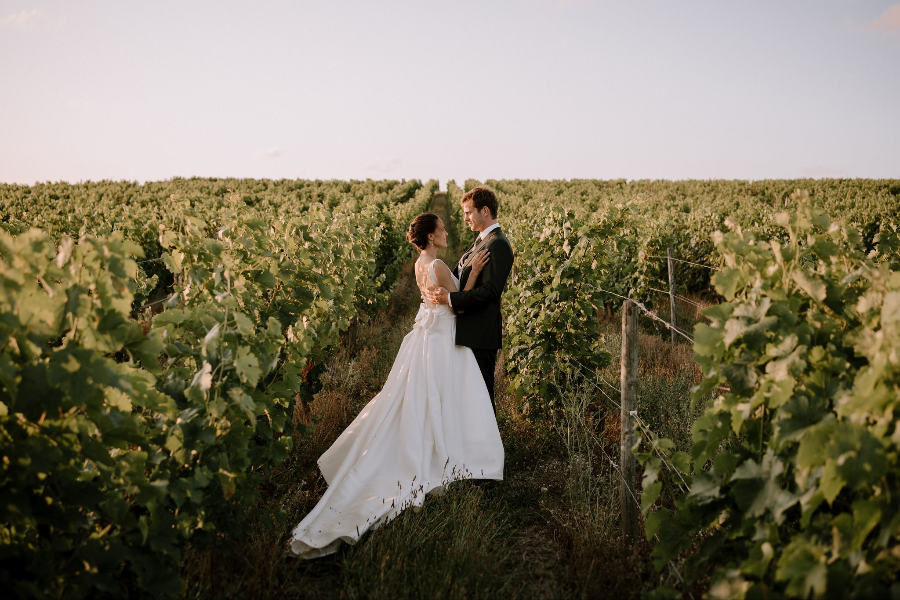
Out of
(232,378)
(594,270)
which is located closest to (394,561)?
(232,378)

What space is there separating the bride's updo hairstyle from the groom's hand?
0.37 meters

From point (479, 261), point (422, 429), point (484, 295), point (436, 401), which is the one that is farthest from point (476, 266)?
point (422, 429)

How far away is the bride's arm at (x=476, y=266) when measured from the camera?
4.06 metres

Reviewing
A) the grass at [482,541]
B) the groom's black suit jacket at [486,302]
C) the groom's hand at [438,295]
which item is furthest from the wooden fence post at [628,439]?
the groom's hand at [438,295]

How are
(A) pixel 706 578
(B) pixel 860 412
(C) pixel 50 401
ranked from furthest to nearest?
(A) pixel 706 578 → (C) pixel 50 401 → (B) pixel 860 412

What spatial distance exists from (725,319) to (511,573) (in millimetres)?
1815

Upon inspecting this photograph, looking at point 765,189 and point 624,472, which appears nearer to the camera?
point 624,472

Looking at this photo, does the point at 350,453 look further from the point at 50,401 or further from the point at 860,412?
the point at 860,412

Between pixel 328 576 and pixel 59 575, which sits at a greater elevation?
pixel 59 575

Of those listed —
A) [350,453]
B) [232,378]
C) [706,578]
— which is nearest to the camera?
[232,378]

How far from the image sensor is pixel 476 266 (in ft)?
13.5

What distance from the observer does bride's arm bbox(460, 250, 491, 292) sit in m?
4.06

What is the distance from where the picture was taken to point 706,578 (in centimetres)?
258

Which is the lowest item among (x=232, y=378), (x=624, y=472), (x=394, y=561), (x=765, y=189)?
(x=394, y=561)
